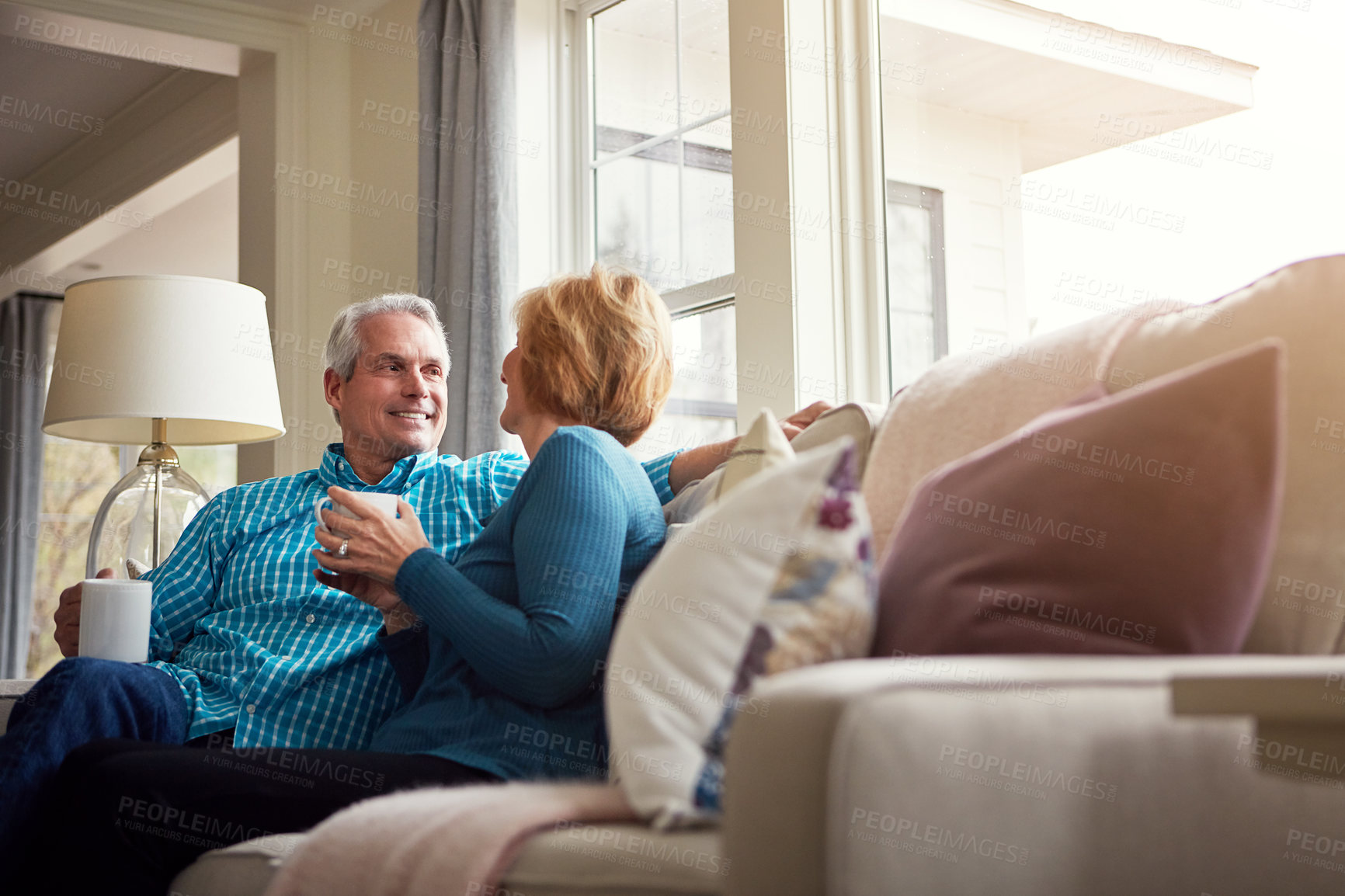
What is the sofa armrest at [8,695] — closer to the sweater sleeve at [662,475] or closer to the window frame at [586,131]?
the sweater sleeve at [662,475]

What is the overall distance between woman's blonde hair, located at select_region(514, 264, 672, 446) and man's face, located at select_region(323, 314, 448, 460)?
560 millimetres

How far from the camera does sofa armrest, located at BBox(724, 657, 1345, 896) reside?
751mm

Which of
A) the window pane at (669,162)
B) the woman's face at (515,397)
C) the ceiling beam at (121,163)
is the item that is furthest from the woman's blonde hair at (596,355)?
the ceiling beam at (121,163)

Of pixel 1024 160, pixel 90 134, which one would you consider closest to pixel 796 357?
pixel 1024 160

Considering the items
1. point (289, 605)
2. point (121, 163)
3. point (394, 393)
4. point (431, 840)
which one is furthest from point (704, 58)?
point (121, 163)

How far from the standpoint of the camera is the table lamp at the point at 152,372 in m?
2.73

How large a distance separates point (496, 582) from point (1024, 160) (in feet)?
4.93

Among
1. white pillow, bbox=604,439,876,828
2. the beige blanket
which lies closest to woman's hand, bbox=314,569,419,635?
the beige blanket

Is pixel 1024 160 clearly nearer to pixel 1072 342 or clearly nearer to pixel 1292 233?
pixel 1292 233

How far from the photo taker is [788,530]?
98cm

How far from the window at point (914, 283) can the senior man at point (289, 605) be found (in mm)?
838

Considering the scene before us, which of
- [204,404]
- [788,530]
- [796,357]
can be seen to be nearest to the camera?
[788,530]

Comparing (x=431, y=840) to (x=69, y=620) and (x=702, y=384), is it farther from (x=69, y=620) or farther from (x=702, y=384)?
(x=702, y=384)

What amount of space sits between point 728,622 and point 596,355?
90 centimetres
